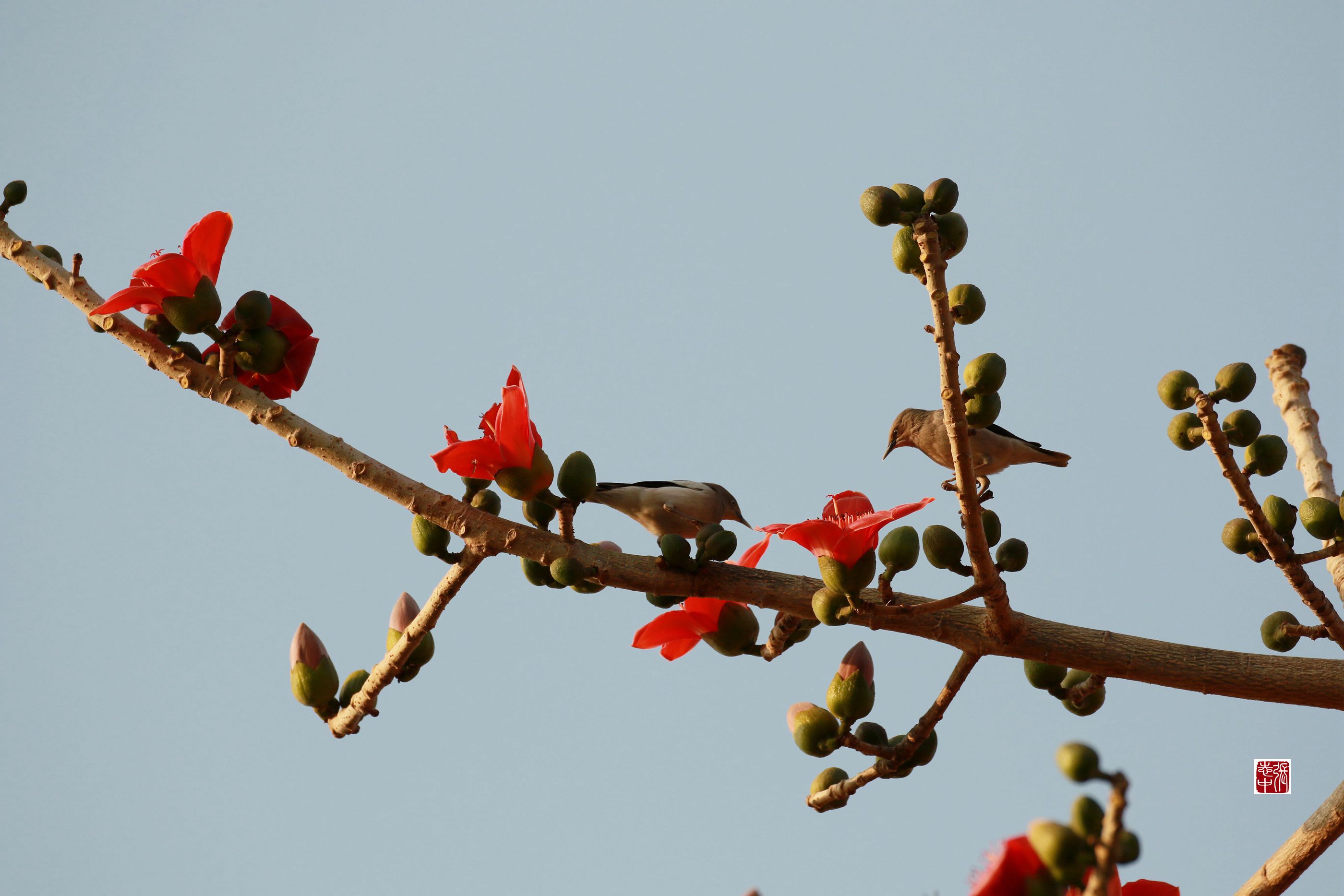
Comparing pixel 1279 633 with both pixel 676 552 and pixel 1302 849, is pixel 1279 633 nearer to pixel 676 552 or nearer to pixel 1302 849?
pixel 1302 849

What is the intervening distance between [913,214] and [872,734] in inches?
42.1

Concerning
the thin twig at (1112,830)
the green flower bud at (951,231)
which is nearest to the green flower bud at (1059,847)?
the thin twig at (1112,830)

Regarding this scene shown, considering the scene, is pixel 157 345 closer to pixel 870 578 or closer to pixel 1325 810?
pixel 870 578

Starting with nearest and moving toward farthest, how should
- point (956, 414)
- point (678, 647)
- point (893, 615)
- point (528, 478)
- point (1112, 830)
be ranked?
point (1112, 830) → point (956, 414) → point (893, 615) → point (528, 478) → point (678, 647)

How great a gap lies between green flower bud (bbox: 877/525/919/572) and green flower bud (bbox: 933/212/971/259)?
1.65 ft

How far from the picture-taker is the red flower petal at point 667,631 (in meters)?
2.38

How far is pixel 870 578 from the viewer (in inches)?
81.5

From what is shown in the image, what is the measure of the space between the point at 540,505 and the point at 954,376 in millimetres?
853

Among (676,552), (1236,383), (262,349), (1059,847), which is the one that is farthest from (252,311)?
(1236,383)

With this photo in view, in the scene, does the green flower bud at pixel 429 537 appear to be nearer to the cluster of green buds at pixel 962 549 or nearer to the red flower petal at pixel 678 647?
the red flower petal at pixel 678 647

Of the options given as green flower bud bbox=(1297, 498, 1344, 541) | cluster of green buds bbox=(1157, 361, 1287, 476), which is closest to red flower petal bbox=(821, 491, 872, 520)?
cluster of green buds bbox=(1157, 361, 1287, 476)

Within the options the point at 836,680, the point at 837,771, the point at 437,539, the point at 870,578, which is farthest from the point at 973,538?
the point at 437,539

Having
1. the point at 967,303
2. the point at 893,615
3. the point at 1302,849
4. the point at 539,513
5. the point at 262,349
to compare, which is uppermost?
the point at 262,349

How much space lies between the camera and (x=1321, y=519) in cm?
251
